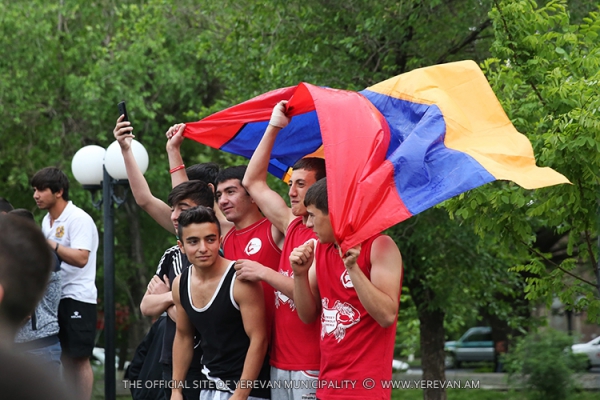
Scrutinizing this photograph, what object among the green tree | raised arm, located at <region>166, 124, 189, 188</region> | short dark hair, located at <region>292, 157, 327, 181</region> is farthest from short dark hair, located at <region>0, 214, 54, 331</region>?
raised arm, located at <region>166, 124, 189, 188</region>

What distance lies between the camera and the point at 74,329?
273 inches

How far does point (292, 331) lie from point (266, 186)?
2.99 feet

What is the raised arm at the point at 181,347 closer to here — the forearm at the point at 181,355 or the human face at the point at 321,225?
the forearm at the point at 181,355

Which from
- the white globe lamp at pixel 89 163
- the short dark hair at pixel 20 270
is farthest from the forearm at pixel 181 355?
the white globe lamp at pixel 89 163

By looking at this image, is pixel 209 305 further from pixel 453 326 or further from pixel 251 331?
pixel 453 326

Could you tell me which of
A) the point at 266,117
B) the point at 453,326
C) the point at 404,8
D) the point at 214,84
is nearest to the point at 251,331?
the point at 266,117

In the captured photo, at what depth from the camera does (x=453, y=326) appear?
13.9 m

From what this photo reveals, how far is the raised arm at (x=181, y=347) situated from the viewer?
5012mm

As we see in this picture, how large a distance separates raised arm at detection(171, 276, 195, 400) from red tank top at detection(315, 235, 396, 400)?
1.02 metres

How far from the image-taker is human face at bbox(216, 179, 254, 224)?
206 inches

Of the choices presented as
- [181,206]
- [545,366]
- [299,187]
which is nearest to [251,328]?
[299,187]

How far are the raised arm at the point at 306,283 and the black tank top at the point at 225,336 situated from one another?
0.44 metres

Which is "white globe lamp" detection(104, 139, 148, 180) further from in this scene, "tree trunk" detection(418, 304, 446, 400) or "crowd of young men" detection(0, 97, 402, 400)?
"tree trunk" detection(418, 304, 446, 400)

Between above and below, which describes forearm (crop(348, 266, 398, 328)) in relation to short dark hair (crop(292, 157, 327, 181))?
below
